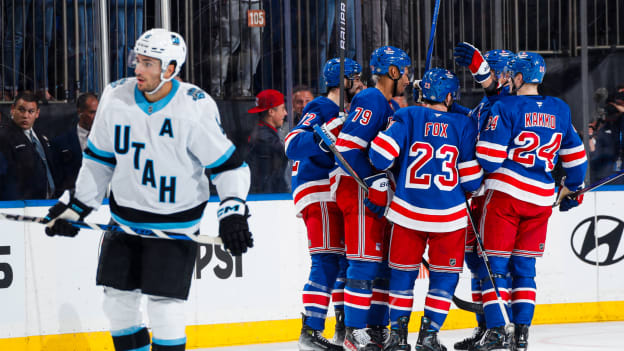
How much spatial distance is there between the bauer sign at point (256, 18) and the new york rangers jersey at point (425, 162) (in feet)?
6.94

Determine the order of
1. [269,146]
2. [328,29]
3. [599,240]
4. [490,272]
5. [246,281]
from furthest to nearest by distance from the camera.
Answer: [328,29] < [269,146] < [599,240] < [246,281] < [490,272]

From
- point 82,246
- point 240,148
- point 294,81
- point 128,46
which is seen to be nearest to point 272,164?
point 240,148

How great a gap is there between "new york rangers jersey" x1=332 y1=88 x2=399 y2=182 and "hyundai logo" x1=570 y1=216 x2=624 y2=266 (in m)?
1.78

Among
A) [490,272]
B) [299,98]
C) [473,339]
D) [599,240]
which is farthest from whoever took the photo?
[299,98]

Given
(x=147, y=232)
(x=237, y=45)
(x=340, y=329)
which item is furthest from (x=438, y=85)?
(x=237, y=45)

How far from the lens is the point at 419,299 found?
15.4ft

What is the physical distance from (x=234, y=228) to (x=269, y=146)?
8.47 ft

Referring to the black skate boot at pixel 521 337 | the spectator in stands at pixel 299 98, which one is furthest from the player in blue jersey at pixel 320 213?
the spectator in stands at pixel 299 98

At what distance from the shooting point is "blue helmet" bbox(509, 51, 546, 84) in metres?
3.79

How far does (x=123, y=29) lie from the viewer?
5.09 m

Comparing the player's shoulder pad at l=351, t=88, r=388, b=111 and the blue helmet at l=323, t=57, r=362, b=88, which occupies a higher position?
the blue helmet at l=323, t=57, r=362, b=88

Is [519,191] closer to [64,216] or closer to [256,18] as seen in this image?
[64,216]

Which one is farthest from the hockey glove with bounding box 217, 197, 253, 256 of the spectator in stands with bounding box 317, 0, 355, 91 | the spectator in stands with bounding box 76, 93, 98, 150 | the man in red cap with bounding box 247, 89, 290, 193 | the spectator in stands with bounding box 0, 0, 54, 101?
the spectator in stands with bounding box 317, 0, 355, 91

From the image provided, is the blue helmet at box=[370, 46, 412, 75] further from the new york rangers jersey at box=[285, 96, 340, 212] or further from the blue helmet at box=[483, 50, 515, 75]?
the blue helmet at box=[483, 50, 515, 75]
